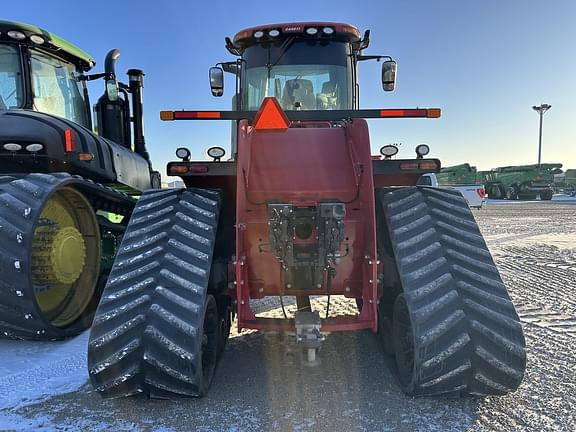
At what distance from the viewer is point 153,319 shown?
2.53 m

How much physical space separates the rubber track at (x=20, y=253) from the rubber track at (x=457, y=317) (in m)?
2.63

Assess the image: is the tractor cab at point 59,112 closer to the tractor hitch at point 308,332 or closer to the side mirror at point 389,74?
the tractor hitch at point 308,332

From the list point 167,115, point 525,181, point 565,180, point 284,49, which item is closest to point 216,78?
point 284,49

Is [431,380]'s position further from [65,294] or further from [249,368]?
[65,294]

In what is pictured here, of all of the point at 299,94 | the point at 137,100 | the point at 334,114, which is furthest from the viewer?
the point at 137,100

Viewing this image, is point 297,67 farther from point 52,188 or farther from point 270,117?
point 52,188

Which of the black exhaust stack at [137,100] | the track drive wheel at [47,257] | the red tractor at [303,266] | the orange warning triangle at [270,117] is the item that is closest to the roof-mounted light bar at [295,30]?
the red tractor at [303,266]

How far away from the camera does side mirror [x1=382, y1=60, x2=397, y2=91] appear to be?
5180mm

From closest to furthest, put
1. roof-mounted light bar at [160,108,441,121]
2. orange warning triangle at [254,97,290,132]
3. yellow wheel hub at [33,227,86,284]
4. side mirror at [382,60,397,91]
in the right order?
orange warning triangle at [254,97,290,132] → roof-mounted light bar at [160,108,441,121] → yellow wheel hub at [33,227,86,284] → side mirror at [382,60,397,91]

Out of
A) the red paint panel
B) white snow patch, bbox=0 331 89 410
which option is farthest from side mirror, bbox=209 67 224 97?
white snow patch, bbox=0 331 89 410

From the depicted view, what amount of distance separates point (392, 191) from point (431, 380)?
130 cm

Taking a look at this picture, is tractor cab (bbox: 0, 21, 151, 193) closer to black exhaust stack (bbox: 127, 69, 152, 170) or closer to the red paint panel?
black exhaust stack (bbox: 127, 69, 152, 170)

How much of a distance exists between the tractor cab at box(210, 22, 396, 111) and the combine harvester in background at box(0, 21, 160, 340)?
1.66 metres

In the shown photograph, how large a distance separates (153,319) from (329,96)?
10.7ft
